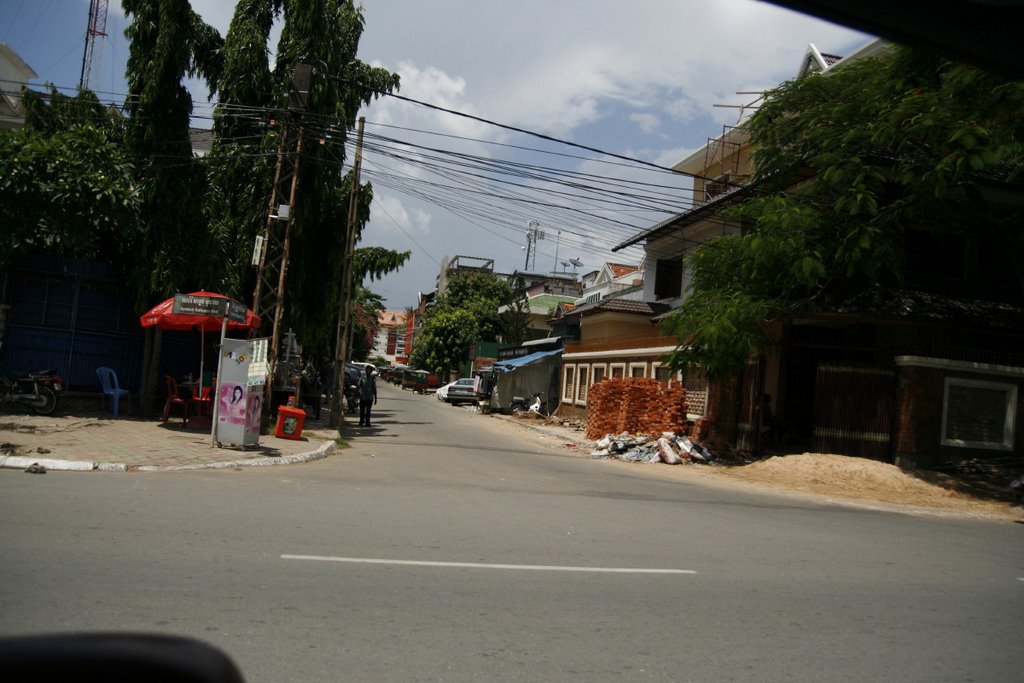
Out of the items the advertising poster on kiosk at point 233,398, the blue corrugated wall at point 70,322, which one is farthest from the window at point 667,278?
the advertising poster on kiosk at point 233,398

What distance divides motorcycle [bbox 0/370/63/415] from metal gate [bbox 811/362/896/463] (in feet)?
56.7

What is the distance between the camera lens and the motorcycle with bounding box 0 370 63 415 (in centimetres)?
1653

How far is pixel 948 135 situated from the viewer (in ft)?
51.0

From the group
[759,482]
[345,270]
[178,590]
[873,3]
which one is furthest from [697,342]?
[873,3]

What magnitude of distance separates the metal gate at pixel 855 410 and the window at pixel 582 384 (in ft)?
51.6

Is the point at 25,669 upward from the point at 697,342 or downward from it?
downward

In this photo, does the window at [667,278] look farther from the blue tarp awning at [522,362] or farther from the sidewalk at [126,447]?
the sidewalk at [126,447]

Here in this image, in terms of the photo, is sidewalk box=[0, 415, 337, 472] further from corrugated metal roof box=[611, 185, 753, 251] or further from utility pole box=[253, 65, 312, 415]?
corrugated metal roof box=[611, 185, 753, 251]

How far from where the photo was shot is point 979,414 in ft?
60.2

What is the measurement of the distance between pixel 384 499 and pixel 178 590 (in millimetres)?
4931

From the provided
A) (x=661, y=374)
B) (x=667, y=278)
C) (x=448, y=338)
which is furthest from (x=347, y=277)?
(x=448, y=338)

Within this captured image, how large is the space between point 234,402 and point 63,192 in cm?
587

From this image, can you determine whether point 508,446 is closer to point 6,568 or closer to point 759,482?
point 759,482

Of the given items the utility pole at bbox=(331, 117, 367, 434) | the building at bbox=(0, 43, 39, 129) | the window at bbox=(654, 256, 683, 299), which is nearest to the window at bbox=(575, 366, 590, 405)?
the window at bbox=(654, 256, 683, 299)
